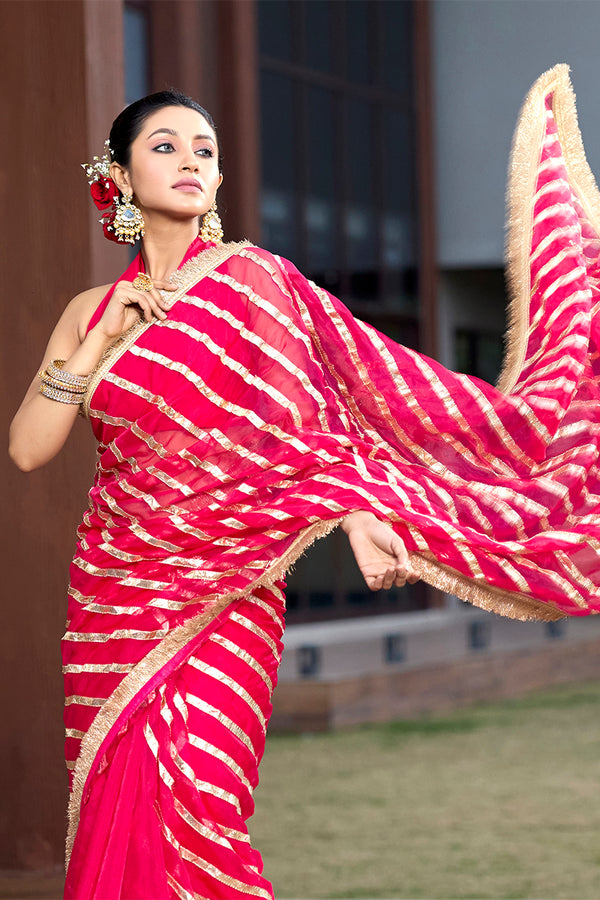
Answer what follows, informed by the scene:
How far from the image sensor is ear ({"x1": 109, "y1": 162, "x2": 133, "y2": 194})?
2.13m

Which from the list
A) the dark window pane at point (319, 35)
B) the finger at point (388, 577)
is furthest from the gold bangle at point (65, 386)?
the dark window pane at point (319, 35)

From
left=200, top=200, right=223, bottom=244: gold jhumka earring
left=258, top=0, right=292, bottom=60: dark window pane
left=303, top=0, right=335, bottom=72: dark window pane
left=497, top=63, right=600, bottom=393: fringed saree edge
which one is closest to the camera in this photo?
left=200, top=200, right=223, bottom=244: gold jhumka earring

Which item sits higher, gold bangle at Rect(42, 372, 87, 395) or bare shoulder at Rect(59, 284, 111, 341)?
bare shoulder at Rect(59, 284, 111, 341)

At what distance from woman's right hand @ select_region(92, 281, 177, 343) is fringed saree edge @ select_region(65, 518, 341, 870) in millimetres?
410

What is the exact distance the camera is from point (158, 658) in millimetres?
1966

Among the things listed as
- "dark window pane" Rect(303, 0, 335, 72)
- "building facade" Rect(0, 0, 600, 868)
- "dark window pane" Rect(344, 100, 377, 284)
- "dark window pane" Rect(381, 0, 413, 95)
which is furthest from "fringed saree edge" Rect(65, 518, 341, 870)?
"dark window pane" Rect(381, 0, 413, 95)

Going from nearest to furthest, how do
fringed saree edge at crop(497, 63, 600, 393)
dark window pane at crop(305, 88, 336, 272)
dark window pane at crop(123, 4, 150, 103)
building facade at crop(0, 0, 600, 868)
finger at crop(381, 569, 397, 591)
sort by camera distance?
finger at crop(381, 569, 397, 591)
fringed saree edge at crop(497, 63, 600, 393)
dark window pane at crop(123, 4, 150, 103)
building facade at crop(0, 0, 600, 868)
dark window pane at crop(305, 88, 336, 272)

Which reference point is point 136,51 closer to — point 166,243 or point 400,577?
point 166,243

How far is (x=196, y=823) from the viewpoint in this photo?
6.38 ft

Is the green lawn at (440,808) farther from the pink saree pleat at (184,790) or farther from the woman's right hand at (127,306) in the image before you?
the woman's right hand at (127,306)

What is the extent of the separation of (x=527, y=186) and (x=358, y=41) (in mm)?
7623

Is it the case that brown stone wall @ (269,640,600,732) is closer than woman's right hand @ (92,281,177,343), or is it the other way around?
woman's right hand @ (92,281,177,343)

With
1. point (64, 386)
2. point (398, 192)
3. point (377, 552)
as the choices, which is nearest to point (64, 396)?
point (64, 386)

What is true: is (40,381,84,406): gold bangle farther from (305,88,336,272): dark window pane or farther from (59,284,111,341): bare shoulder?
(305,88,336,272): dark window pane
